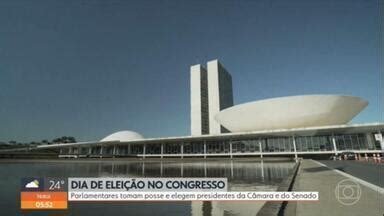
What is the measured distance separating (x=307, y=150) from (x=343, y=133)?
6.10 m

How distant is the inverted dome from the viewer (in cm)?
4078

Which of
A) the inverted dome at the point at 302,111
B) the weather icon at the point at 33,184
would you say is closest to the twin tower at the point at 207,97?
the inverted dome at the point at 302,111

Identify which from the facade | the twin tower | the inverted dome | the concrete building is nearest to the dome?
the twin tower

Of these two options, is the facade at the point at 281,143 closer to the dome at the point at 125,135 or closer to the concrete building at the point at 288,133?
the concrete building at the point at 288,133

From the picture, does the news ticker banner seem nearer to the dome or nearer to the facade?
the facade

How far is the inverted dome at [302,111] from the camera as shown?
134ft

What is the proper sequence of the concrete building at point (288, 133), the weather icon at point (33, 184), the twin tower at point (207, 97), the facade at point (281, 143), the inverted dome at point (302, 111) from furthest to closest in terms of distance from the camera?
the twin tower at point (207, 97), the inverted dome at point (302, 111), the concrete building at point (288, 133), the facade at point (281, 143), the weather icon at point (33, 184)

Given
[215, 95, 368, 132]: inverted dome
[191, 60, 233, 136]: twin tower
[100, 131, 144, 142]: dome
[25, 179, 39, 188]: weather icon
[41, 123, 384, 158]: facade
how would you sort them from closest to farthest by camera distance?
[25, 179, 39, 188]: weather icon
[41, 123, 384, 158]: facade
[215, 95, 368, 132]: inverted dome
[100, 131, 144, 142]: dome
[191, 60, 233, 136]: twin tower

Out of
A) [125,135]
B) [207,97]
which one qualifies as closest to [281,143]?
[125,135]

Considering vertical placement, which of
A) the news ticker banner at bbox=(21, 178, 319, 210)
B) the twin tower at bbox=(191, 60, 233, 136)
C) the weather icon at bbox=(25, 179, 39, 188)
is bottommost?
the news ticker banner at bbox=(21, 178, 319, 210)

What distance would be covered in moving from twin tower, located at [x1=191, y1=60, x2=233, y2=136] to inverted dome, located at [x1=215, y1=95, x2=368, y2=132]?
52.9 metres

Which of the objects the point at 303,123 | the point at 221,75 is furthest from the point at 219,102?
the point at 303,123

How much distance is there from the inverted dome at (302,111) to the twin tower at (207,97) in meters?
52.9

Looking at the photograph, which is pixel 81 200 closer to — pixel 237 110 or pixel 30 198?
pixel 30 198
